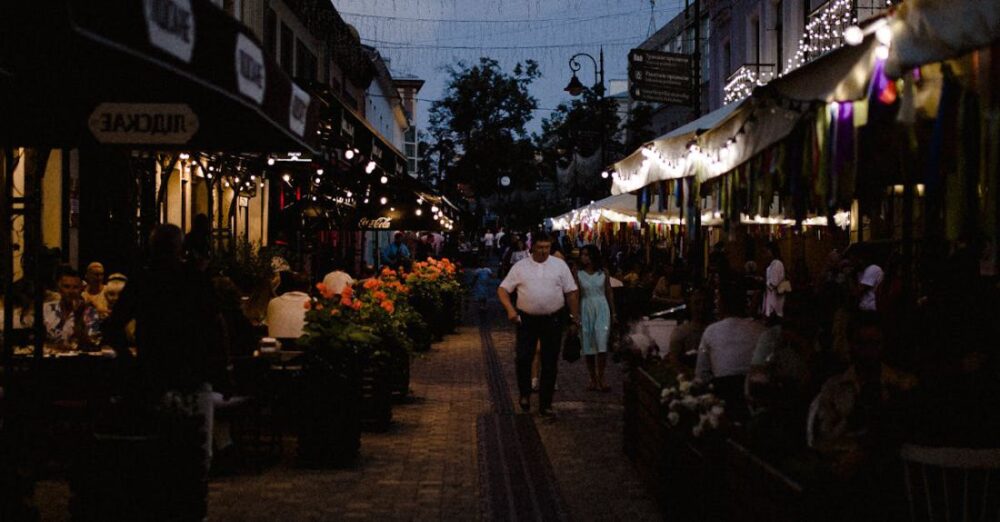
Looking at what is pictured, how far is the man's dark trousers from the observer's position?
41.3 ft

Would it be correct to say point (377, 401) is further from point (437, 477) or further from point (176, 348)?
point (176, 348)

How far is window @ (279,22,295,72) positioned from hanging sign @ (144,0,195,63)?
2476cm

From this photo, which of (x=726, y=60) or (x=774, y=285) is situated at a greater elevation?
(x=726, y=60)

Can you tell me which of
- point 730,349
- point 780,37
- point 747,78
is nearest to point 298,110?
point 730,349

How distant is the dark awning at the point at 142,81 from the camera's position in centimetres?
436

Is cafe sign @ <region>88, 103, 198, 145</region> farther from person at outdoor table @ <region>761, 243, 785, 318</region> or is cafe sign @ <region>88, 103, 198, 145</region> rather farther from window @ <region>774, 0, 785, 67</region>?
window @ <region>774, 0, 785, 67</region>

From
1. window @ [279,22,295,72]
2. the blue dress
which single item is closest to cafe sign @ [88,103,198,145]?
the blue dress

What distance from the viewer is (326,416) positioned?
32.2ft

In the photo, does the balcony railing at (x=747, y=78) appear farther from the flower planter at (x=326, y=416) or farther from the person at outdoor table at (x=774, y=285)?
the flower planter at (x=326, y=416)

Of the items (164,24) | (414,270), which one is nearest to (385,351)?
(164,24)

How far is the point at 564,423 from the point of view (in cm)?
1245

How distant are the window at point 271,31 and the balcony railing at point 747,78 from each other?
32.8ft

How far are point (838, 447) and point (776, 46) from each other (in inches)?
936

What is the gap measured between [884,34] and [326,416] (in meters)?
5.73
